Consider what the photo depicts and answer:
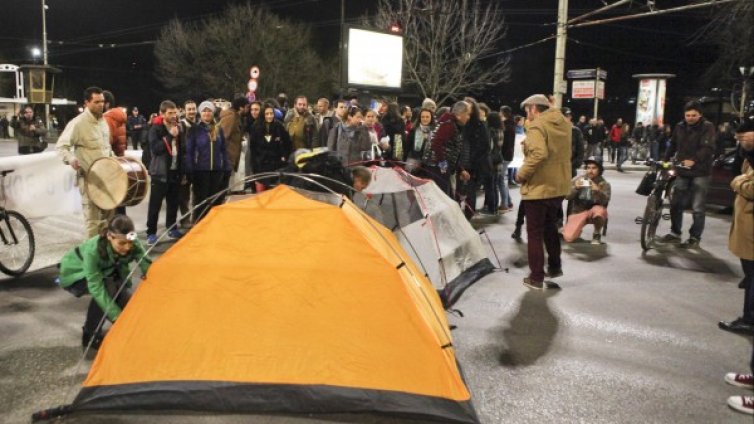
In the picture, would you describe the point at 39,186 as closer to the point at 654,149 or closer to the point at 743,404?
the point at 743,404

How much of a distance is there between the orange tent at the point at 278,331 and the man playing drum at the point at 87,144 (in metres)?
3.27

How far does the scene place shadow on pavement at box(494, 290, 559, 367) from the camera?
184 inches

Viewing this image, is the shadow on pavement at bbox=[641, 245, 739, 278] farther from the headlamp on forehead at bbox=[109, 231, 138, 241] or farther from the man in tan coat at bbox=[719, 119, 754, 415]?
the headlamp on forehead at bbox=[109, 231, 138, 241]

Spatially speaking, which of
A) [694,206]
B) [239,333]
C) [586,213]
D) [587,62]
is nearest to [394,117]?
[586,213]

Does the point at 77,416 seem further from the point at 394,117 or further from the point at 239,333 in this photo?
the point at 394,117

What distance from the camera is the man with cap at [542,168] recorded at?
6.10m

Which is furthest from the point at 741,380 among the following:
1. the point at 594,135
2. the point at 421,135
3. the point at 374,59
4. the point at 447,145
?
the point at 594,135

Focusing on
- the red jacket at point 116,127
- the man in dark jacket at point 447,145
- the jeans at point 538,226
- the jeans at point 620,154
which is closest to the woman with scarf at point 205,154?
the red jacket at point 116,127

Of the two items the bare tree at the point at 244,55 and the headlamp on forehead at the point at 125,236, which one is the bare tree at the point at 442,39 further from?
the headlamp on forehead at the point at 125,236

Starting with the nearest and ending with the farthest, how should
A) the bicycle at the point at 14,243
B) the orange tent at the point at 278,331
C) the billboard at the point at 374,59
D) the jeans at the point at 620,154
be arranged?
1. the orange tent at the point at 278,331
2. the bicycle at the point at 14,243
3. the billboard at the point at 374,59
4. the jeans at the point at 620,154

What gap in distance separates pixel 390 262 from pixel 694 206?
6.29 m

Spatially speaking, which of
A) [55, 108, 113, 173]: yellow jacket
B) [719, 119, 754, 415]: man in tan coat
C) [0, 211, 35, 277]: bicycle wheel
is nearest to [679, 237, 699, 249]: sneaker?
[719, 119, 754, 415]: man in tan coat

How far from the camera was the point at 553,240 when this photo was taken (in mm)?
6543

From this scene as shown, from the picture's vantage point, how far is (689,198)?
8641 mm
